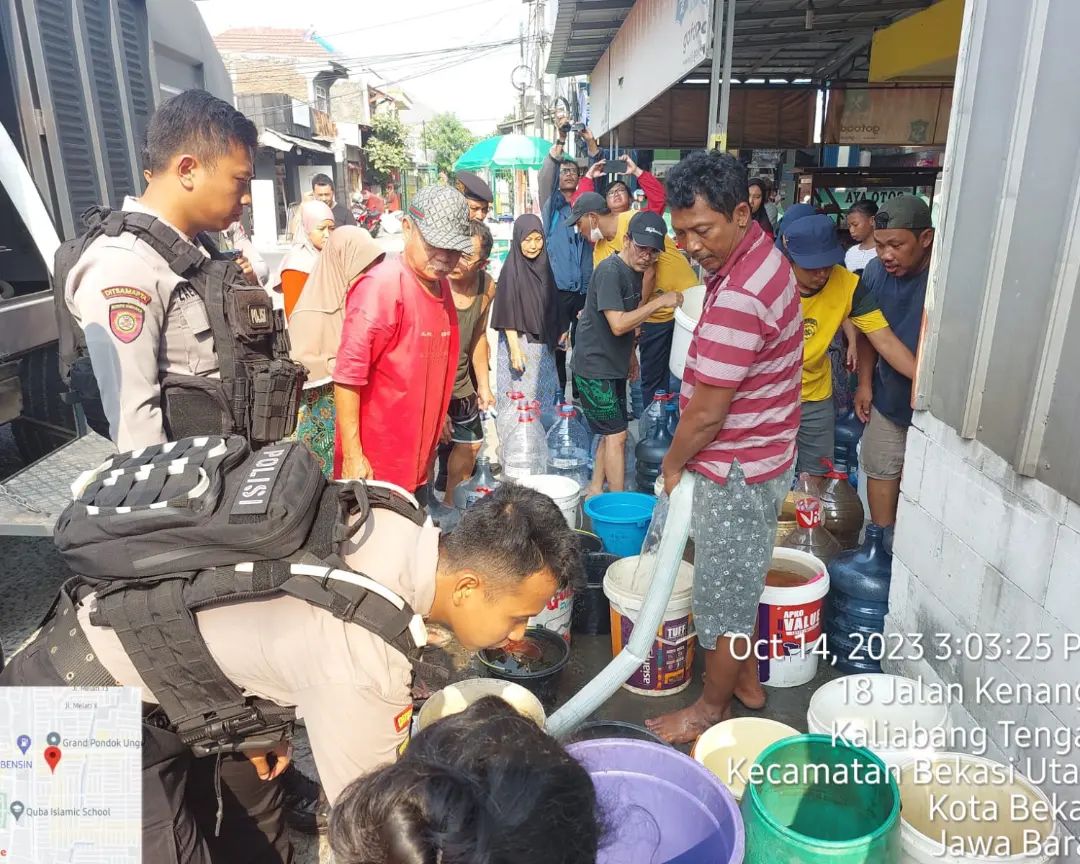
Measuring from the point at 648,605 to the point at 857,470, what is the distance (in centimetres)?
283

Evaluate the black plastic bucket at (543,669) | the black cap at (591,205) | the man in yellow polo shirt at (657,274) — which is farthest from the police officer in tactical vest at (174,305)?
the black cap at (591,205)

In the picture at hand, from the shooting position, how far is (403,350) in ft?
9.79

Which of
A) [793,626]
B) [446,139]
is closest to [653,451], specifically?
[793,626]

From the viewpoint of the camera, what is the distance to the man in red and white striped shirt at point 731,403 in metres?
2.36

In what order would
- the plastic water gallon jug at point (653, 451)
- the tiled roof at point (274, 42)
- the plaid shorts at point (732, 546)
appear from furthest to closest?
the tiled roof at point (274, 42) < the plastic water gallon jug at point (653, 451) < the plaid shorts at point (732, 546)

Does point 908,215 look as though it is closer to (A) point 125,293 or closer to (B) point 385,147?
(A) point 125,293

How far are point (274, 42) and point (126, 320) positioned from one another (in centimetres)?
4279

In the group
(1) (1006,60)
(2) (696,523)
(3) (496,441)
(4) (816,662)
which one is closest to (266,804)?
(2) (696,523)

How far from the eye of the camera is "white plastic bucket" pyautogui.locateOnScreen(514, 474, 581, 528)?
395cm

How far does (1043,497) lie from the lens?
6.67 feet

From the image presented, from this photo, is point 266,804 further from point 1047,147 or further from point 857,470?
point 857,470

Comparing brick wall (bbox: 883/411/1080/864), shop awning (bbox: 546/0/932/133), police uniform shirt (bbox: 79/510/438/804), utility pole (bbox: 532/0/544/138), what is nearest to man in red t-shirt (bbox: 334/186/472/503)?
police uniform shirt (bbox: 79/510/438/804)

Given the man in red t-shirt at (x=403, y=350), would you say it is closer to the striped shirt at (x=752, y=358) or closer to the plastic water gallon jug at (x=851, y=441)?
the striped shirt at (x=752, y=358)

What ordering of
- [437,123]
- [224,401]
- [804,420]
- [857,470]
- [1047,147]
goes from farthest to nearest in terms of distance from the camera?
[437,123], [857,470], [804,420], [224,401], [1047,147]
